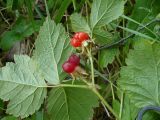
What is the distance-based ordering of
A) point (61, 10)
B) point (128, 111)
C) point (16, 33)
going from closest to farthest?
point (128, 111) → point (61, 10) → point (16, 33)

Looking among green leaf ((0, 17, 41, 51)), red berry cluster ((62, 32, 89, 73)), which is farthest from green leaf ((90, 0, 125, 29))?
green leaf ((0, 17, 41, 51))

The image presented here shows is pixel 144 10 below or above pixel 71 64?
above

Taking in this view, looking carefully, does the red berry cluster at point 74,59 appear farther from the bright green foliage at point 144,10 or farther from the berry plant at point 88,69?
the bright green foliage at point 144,10

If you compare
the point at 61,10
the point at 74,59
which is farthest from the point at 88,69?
the point at 61,10

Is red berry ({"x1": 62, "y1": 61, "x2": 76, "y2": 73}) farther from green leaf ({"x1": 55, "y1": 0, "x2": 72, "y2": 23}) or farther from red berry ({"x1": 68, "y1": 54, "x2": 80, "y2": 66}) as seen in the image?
green leaf ({"x1": 55, "y1": 0, "x2": 72, "y2": 23})

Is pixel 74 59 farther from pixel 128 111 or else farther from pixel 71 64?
pixel 128 111

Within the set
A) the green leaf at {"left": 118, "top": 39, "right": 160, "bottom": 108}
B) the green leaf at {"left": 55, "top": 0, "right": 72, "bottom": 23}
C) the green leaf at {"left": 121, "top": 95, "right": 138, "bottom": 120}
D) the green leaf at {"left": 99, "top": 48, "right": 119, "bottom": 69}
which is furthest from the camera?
the green leaf at {"left": 55, "top": 0, "right": 72, "bottom": 23}
